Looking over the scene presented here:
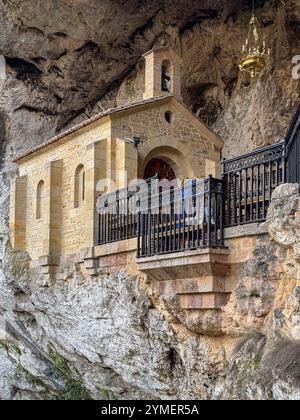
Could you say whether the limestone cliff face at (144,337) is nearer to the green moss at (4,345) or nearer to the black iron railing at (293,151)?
the green moss at (4,345)

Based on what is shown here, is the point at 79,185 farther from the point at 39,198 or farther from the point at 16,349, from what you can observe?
the point at 16,349

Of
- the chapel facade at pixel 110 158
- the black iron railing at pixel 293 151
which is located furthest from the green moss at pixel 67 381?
the black iron railing at pixel 293 151

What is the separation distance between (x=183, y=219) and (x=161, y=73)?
6.77 m

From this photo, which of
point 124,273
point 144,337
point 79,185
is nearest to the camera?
point 144,337

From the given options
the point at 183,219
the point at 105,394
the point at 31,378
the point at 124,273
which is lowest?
the point at 31,378

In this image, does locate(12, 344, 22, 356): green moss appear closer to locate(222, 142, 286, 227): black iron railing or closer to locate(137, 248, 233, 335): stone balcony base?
locate(137, 248, 233, 335): stone balcony base

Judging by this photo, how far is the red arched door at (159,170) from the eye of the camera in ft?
47.7

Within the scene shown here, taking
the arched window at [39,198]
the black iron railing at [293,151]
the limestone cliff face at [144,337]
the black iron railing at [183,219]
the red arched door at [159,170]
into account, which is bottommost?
the limestone cliff face at [144,337]

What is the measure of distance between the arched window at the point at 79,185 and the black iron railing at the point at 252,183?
5.88m

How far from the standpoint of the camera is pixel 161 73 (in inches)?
613

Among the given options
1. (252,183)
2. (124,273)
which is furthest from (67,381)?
(252,183)

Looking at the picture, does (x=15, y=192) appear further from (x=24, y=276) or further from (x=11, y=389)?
(x=11, y=389)

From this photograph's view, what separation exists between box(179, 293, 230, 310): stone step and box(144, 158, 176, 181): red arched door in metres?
4.98

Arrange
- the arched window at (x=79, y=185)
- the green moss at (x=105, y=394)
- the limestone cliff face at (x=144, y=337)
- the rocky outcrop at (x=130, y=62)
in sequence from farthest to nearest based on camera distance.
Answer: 1. the rocky outcrop at (x=130, y=62)
2. the arched window at (x=79, y=185)
3. the green moss at (x=105, y=394)
4. the limestone cliff face at (x=144, y=337)
